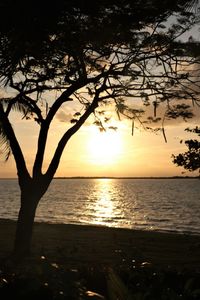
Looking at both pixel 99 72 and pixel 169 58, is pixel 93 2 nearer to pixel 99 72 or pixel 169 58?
pixel 169 58

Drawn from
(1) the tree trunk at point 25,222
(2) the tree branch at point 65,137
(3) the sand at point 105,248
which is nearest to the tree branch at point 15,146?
(1) the tree trunk at point 25,222

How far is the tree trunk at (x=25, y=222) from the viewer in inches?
541

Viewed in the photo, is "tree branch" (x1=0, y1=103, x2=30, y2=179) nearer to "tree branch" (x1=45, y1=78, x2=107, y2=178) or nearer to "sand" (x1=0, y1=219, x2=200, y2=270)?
"tree branch" (x1=45, y1=78, x2=107, y2=178)

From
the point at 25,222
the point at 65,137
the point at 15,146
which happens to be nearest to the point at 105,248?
the point at 25,222

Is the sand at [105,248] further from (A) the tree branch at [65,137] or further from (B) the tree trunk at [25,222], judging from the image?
(A) the tree branch at [65,137]

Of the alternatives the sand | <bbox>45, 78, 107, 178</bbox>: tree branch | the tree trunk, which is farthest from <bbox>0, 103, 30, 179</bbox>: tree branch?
the sand

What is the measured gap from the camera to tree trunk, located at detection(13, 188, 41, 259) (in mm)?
13750

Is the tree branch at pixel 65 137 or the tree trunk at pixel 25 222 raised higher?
the tree branch at pixel 65 137

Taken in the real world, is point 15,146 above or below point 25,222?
above

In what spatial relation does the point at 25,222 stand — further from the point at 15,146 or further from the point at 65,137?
the point at 65,137

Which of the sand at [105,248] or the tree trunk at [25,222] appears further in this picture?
the sand at [105,248]

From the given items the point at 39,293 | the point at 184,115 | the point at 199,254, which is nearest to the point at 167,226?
the point at 199,254

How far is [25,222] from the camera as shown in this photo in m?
13.8

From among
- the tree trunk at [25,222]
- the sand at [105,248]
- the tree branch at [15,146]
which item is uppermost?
the tree branch at [15,146]
